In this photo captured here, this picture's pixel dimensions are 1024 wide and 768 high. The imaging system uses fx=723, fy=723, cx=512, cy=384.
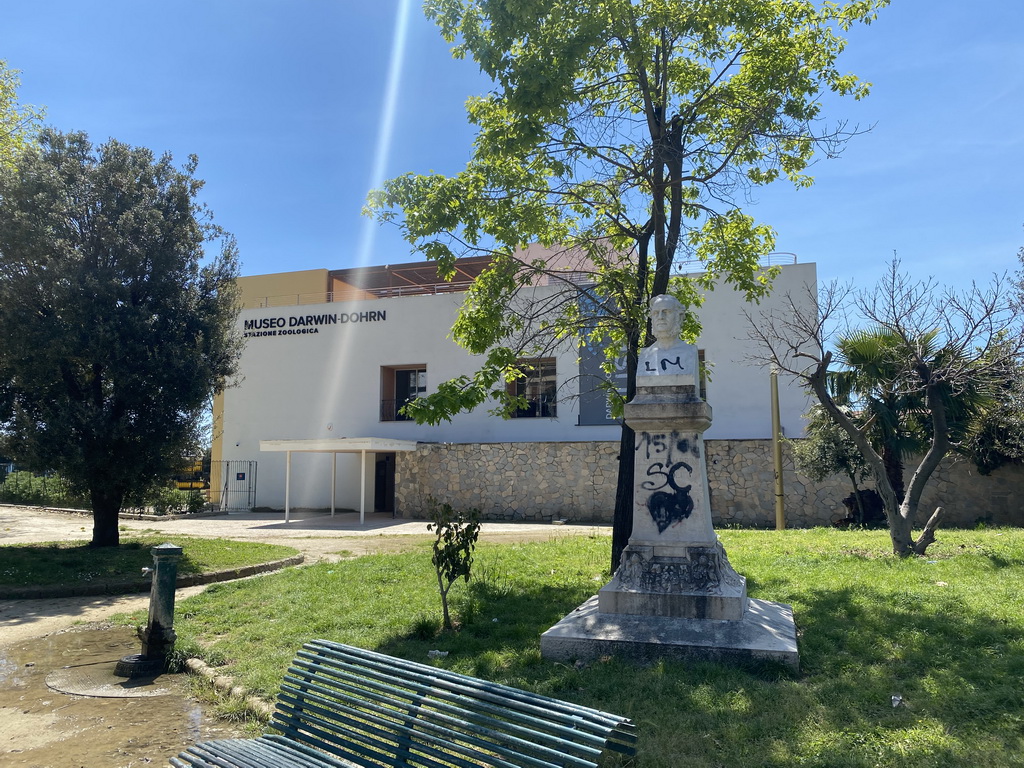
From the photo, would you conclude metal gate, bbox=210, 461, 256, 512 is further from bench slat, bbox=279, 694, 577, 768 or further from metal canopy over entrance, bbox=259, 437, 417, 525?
bench slat, bbox=279, 694, 577, 768

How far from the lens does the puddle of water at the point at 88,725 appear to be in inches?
176

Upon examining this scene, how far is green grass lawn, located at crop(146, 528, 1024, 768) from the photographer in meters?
3.98

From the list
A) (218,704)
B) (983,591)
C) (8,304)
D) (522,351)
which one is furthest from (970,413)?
(8,304)

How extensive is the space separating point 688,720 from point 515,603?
3.80 m

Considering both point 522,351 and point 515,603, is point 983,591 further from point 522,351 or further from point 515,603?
point 522,351

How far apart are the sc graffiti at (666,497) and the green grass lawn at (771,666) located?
1284 millimetres

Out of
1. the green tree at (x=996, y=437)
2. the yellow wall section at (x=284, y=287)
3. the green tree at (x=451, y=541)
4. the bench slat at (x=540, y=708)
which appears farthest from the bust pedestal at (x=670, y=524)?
the yellow wall section at (x=284, y=287)

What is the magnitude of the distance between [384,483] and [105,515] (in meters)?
14.9

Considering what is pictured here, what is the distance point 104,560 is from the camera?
12.1 m

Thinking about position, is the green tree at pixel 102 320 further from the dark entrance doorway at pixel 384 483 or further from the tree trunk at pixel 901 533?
the dark entrance doorway at pixel 384 483

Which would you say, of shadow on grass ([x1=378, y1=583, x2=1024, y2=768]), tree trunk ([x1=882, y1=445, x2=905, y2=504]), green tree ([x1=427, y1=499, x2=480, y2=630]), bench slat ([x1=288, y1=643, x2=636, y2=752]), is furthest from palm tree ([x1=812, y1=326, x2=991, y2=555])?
bench slat ([x1=288, y1=643, x2=636, y2=752])

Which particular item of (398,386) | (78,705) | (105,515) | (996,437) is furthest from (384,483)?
(78,705)

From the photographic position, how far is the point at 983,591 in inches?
280

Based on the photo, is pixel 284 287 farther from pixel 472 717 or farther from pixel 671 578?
pixel 472 717
